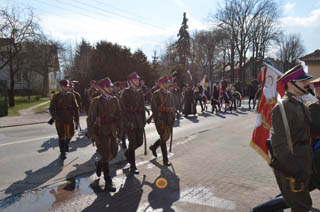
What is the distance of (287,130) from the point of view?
259 cm

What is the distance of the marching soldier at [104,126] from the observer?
4832mm

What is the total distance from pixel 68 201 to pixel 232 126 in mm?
9199

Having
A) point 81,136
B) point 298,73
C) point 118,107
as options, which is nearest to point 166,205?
point 118,107

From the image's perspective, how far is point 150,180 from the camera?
17.4 ft

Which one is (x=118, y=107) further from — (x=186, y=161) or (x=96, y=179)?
(x=186, y=161)

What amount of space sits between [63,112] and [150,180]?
3057 millimetres

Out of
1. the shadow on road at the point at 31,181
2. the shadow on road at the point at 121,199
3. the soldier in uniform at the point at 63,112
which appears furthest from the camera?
the soldier in uniform at the point at 63,112

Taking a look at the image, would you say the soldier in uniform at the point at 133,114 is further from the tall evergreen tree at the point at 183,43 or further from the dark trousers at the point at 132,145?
the tall evergreen tree at the point at 183,43

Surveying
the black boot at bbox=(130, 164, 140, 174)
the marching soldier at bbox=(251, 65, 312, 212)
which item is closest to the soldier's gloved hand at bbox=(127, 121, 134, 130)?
the black boot at bbox=(130, 164, 140, 174)

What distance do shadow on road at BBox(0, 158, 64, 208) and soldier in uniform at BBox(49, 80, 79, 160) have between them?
67cm

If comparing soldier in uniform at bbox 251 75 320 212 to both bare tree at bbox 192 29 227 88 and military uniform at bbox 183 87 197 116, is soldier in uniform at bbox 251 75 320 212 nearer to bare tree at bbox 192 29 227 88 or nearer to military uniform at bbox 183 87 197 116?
military uniform at bbox 183 87 197 116

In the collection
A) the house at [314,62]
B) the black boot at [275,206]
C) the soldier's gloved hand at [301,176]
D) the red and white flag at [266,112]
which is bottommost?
the black boot at [275,206]

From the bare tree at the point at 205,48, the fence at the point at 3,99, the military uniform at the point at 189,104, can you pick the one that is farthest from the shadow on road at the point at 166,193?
the bare tree at the point at 205,48

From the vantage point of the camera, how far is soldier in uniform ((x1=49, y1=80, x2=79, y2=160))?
22.8ft
